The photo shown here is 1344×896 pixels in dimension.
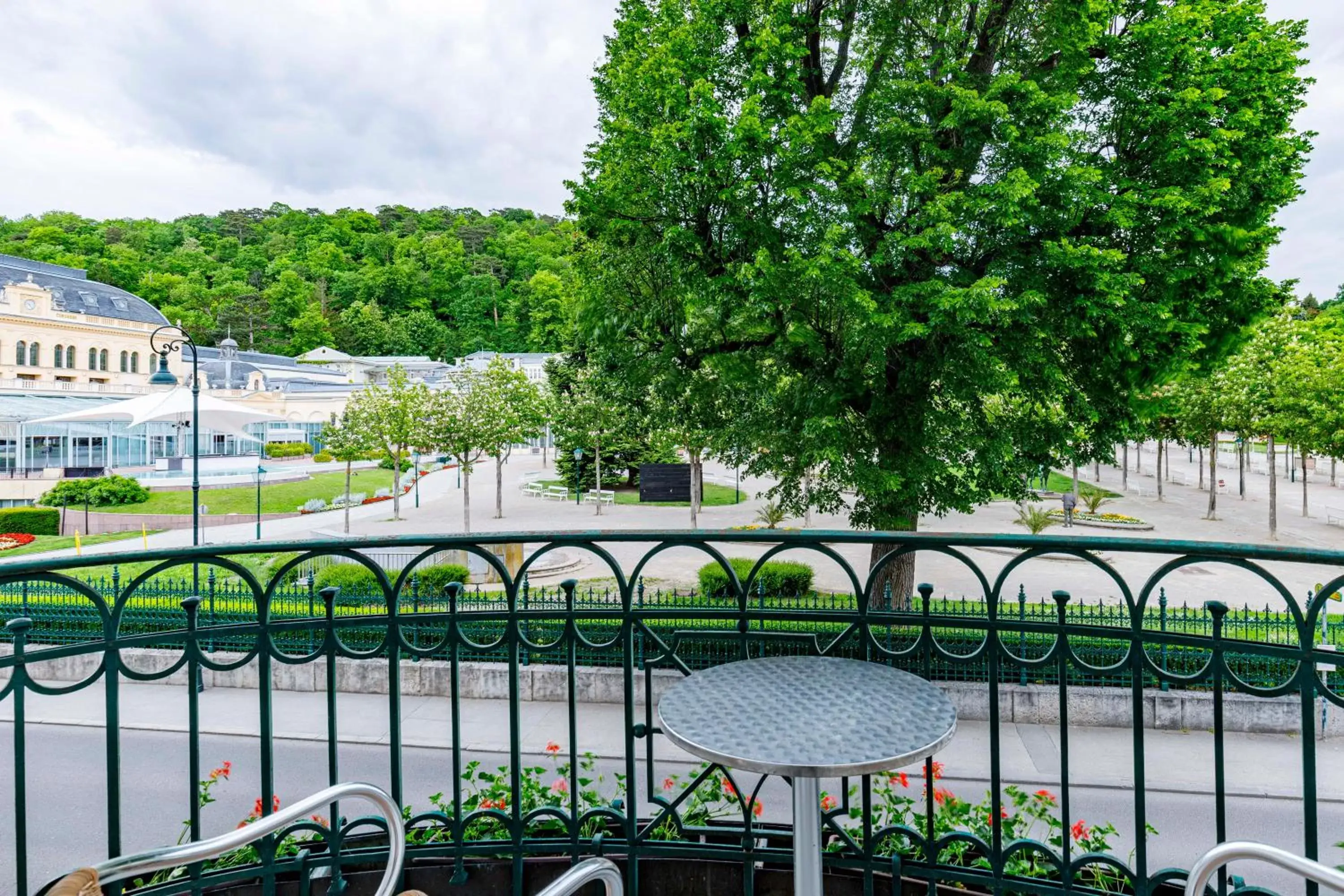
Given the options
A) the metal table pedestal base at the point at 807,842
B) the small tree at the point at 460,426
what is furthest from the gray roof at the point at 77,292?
the metal table pedestal base at the point at 807,842

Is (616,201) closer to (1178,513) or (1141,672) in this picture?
(1141,672)

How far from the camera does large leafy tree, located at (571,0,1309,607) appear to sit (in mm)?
8617

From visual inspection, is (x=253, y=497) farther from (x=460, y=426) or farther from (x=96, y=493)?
(x=460, y=426)

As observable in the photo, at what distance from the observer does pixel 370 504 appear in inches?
1318

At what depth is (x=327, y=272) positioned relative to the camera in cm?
10762

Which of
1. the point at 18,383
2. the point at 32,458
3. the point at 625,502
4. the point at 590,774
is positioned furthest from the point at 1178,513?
the point at 18,383

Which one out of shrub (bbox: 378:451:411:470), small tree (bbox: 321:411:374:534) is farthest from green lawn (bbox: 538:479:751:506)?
small tree (bbox: 321:411:374:534)

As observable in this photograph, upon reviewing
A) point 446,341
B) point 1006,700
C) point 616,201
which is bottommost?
point 1006,700

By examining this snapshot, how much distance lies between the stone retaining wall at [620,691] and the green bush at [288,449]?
4893cm

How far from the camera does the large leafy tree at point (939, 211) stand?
339 inches

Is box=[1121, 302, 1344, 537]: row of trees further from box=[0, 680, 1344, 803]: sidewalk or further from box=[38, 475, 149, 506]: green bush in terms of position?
box=[38, 475, 149, 506]: green bush

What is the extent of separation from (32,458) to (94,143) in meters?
132

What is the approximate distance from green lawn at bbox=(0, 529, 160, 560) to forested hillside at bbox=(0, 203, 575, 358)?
5317 centimetres

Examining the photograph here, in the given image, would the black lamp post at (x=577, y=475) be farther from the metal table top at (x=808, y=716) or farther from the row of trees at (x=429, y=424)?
the metal table top at (x=808, y=716)
